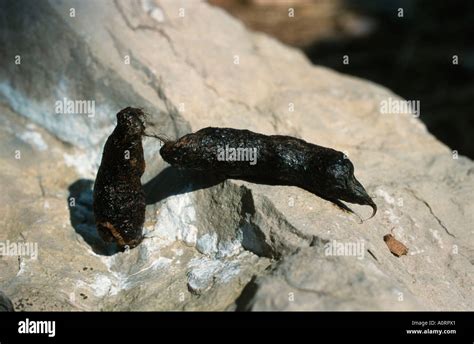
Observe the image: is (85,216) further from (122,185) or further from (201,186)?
(201,186)

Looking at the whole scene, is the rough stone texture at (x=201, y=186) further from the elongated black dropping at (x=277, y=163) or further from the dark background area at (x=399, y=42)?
the dark background area at (x=399, y=42)

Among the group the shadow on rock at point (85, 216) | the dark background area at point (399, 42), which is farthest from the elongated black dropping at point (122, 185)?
the dark background area at point (399, 42)

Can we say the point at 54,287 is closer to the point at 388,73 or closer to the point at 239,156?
the point at 239,156

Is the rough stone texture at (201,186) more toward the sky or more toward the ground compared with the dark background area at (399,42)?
more toward the ground

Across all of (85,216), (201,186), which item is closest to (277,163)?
(201,186)

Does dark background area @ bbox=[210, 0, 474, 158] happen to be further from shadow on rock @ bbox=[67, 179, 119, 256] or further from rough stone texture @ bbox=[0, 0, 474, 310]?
shadow on rock @ bbox=[67, 179, 119, 256]

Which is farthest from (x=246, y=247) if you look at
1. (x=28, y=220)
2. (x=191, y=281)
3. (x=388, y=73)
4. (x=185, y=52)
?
(x=388, y=73)

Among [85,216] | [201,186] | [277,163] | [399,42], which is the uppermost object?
[399,42]

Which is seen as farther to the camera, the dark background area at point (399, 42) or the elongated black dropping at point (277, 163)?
the dark background area at point (399, 42)
